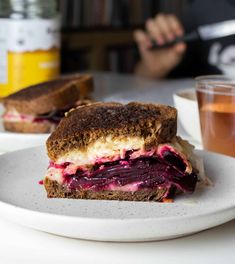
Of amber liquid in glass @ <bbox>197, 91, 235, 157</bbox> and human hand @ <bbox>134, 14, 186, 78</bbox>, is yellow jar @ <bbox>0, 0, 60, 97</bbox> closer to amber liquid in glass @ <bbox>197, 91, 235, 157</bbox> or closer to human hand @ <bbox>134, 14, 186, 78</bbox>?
amber liquid in glass @ <bbox>197, 91, 235, 157</bbox>

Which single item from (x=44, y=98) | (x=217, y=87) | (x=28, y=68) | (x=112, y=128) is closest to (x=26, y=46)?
(x=28, y=68)

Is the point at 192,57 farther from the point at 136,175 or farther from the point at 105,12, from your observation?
the point at 136,175

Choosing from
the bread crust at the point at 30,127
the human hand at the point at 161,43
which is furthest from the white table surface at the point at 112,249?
the human hand at the point at 161,43

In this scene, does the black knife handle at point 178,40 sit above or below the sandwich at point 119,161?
below

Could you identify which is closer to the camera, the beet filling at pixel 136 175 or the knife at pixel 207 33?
the beet filling at pixel 136 175

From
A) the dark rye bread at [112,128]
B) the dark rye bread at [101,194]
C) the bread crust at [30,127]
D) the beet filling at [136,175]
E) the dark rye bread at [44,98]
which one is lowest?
the bread crust at [30,127]

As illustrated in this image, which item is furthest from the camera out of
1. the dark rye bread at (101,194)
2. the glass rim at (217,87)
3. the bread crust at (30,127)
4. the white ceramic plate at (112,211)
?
the bread crust at (30,127)

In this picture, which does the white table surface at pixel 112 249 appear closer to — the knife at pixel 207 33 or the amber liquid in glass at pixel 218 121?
the amber liquid in glass at pixel 218 121

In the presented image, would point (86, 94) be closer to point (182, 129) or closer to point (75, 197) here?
point (182, 129)
